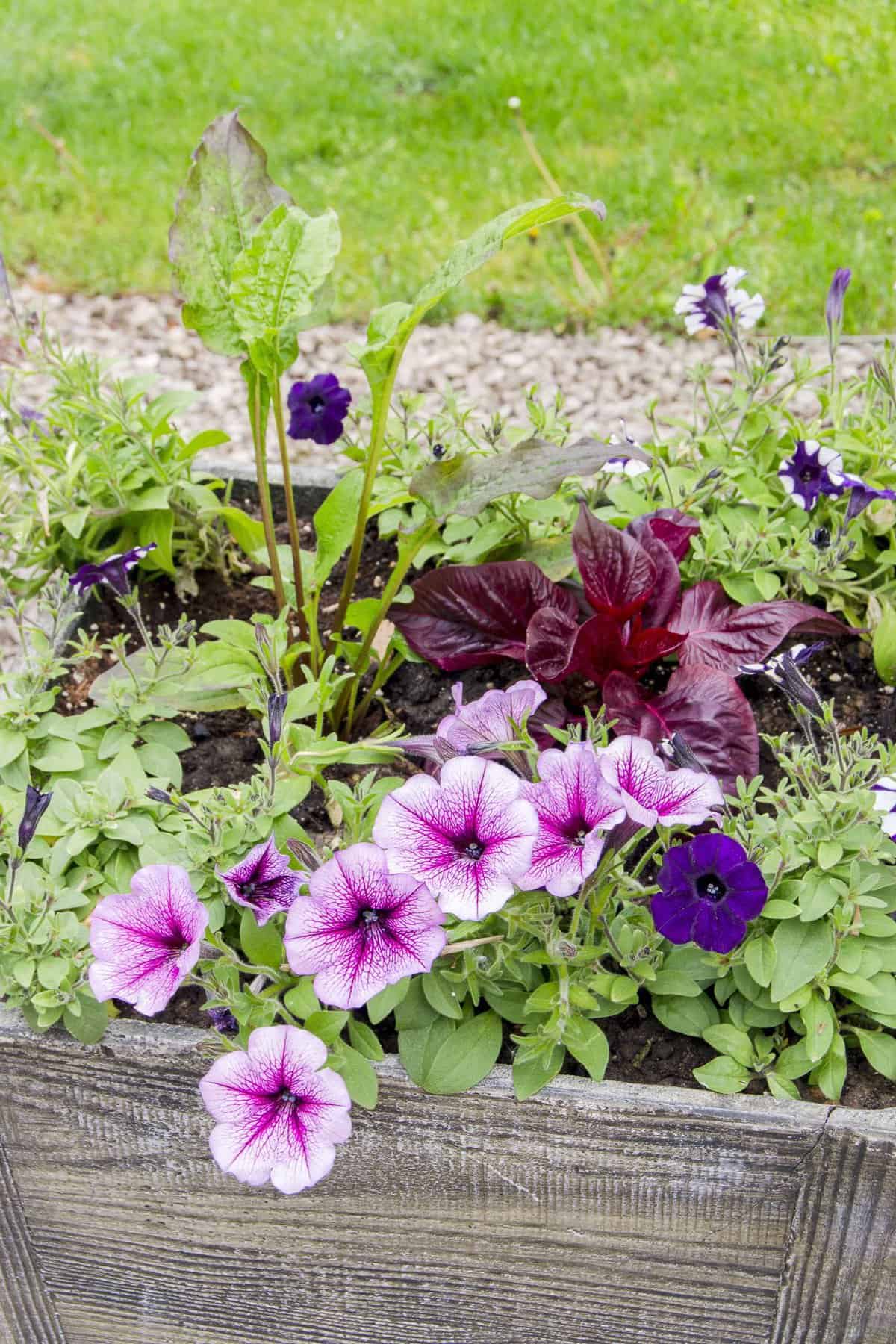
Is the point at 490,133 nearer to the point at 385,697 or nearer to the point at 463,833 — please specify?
the point at 385,697

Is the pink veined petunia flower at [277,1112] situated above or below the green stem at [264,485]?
below

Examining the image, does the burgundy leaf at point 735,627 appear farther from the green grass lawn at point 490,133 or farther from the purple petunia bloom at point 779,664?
the green grass lawn at point 490,133

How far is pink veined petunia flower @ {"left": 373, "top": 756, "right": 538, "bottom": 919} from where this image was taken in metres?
1.15

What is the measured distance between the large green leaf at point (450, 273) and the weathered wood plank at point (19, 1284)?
3.36 ft

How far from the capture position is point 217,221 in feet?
5.70

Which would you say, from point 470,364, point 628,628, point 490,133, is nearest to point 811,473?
point 628,628

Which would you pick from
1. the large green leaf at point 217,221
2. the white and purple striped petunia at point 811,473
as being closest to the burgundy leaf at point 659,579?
the white and purple striped petunia at point 811,473

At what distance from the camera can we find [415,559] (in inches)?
78.2

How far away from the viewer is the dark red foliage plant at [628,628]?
5.28 feet

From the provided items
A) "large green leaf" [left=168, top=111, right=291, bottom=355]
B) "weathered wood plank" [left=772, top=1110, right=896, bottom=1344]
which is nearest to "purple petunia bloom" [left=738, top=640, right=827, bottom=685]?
"weathered wood plank" [left=772, top=1110, right=896, bottom=1344]

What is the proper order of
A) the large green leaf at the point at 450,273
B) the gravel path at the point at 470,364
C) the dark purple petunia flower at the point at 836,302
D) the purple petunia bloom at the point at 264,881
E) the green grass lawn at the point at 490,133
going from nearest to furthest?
1. the purple petunia bloom at the point at 264,881
2. the large green leaf at the point at 450,273
3. the dark purple petunia flower at the point at 836,302
4. the gravel path at the point at 470,364
5. the green grass lawn at the point at 490,133

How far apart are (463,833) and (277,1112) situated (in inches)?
12.6

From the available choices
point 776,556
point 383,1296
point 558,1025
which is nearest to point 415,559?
point 776,556

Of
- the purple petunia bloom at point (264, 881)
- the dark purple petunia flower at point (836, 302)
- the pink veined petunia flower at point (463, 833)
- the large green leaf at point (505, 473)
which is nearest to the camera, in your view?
the pink veined petunia flower at point (463, 833)
